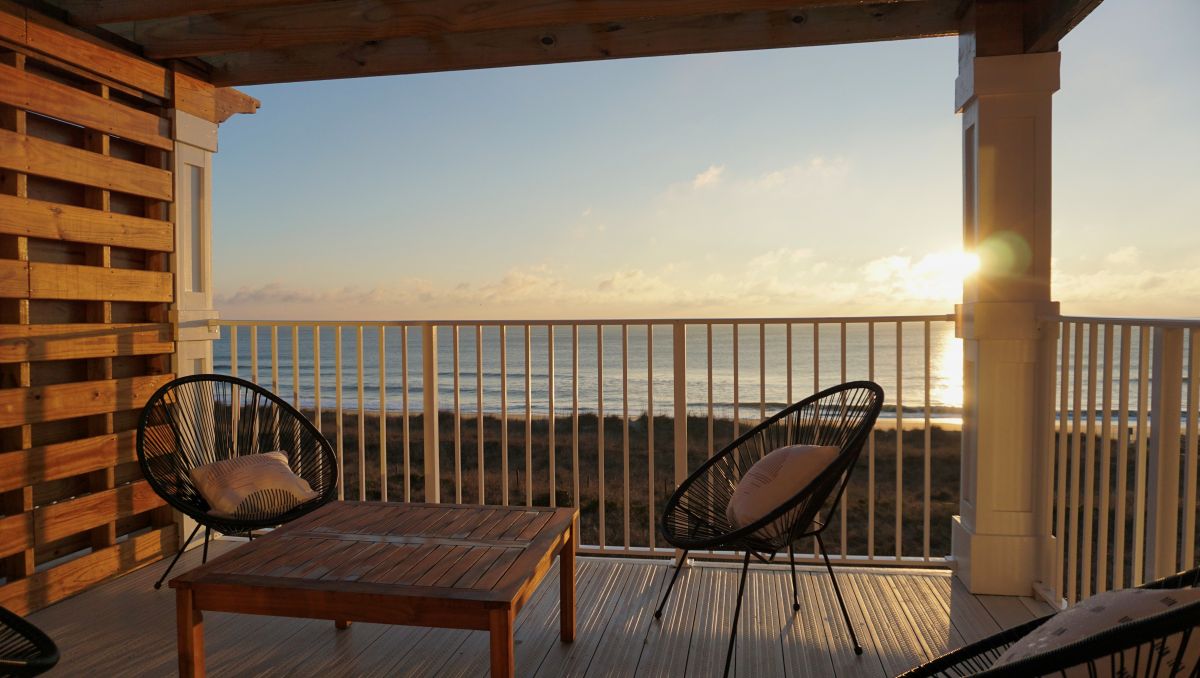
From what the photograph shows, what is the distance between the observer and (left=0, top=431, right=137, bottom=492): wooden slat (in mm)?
2695

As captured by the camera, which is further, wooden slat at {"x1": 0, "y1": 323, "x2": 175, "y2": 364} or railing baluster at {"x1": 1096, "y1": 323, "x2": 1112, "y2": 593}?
wooden slat at {"x1": 0, "y1": 323, "x2": 175, "y2": 364}

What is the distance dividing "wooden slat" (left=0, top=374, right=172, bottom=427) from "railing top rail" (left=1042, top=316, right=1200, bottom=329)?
12.5ft

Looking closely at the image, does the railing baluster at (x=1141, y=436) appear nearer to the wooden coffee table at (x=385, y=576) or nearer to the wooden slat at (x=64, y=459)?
the wooden coffee table at (x=385, y=576)

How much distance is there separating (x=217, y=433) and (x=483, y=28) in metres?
2.22

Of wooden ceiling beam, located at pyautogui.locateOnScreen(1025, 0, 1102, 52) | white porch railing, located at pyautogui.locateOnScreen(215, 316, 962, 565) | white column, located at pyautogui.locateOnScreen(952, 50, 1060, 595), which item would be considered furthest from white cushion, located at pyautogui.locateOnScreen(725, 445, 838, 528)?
wooden ceiling beam, located at pyautogui.locateOnScreen(1025, 0, 1102, 52)

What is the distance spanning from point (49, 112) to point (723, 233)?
664 inches

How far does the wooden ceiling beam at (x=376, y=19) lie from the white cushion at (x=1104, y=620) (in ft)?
7.59

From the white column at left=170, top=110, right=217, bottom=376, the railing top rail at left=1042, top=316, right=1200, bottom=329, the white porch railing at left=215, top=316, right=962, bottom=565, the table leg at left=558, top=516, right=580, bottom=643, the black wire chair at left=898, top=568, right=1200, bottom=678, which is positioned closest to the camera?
the black wire chair at left=898, top=568, right=1200, bottom=678

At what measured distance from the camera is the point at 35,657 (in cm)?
135

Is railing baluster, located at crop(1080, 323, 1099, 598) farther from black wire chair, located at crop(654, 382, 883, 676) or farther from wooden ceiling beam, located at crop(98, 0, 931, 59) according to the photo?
wooden ceiling beam, located at crop(98, 0, 931, 59)

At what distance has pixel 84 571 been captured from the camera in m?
2.98

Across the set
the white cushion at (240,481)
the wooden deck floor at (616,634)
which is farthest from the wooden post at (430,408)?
the wooden deck floor at (616,634)

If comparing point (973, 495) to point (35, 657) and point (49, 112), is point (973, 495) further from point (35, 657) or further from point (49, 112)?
point (49, 112)

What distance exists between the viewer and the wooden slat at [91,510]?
9.28 feet
